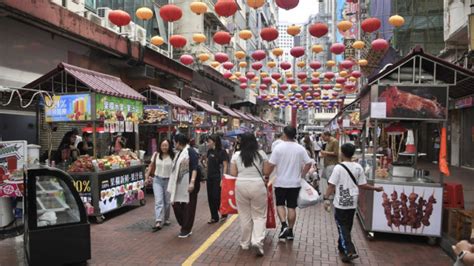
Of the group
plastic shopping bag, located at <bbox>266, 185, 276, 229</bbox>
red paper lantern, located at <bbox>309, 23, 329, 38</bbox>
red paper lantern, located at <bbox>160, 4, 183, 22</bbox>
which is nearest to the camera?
plastic shopping bag, located at <bbox>266, 185, 276, 229</bbox>

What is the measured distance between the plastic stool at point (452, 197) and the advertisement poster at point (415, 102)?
1.29m

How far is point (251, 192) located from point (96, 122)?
4.94 metres

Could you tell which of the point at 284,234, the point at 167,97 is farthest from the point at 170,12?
the point at 284,234

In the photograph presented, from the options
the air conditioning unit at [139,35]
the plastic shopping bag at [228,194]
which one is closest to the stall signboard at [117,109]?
the plastic shopping bag at [228,194]

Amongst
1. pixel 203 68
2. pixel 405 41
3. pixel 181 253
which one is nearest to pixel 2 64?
pixel 181 253

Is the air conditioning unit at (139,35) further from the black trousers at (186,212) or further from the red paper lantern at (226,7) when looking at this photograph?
the black trousers at (186,212)

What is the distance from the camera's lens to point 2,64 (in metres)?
10.1

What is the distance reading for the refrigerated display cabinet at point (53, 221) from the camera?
5.00 m

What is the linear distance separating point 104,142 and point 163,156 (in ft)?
24.8

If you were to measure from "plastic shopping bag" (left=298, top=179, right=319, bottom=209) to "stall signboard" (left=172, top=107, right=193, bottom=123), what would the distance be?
24.7ft

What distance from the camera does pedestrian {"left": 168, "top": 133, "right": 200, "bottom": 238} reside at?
6.96m

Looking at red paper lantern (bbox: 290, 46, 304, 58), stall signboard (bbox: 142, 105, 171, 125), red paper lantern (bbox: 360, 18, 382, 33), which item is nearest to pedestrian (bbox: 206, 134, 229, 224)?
stall signboard (bbox: 142, 105, 171, 125)

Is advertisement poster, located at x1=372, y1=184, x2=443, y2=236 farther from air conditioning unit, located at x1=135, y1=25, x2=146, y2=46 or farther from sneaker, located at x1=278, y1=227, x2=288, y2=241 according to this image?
air conditioning unit, located at x1=135, y1=25, x2=146, y2=46

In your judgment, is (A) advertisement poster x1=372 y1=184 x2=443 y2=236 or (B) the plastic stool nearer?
(A) advertisement poster x1=372 y1=184 x2=443 y2=236
